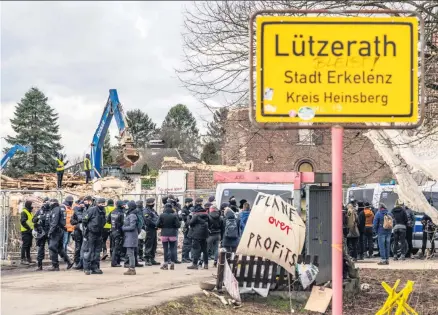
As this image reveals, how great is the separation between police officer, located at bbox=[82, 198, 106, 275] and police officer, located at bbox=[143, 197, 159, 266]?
2.21m

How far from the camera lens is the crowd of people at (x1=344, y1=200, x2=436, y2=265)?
884 inches

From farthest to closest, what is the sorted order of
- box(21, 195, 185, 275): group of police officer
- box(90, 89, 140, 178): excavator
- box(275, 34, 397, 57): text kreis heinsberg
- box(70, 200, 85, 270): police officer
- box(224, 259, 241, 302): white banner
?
1. box(90, 89, 140, 178): excavator
2. box(70, 200, 85, 270): police officer
3. box(21, 195, 185, 275): group of police officer
4. box(224, 259, 241, 302): white banner
5. box(275, 34, 397, 57): text kreis heinsberg

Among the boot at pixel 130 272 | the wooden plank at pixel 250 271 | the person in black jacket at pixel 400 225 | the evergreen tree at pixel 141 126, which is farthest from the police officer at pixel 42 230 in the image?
the evergreen tree at pixel 141 126

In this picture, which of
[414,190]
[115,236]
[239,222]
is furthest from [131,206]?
[414,190]

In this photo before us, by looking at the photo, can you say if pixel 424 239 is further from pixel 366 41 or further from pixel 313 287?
pixel 366 41

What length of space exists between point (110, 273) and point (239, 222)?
3681 mm

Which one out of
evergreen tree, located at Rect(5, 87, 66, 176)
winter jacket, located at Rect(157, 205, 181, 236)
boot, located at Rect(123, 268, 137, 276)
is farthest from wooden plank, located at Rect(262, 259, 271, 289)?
evergreen tree, located at Rect(5, 87, 66, 176)

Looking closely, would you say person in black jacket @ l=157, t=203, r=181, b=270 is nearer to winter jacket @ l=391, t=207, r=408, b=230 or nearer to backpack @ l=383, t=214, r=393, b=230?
backpack @ l=383, t=214, r=393, b=230

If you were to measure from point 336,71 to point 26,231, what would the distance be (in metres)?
16.3

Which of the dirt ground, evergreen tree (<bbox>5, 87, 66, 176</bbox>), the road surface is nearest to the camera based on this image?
the road surface

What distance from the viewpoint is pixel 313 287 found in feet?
45.6

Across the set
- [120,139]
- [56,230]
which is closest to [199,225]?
[56,230]

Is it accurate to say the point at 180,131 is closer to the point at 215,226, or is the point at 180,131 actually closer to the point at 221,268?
the point at 215,226

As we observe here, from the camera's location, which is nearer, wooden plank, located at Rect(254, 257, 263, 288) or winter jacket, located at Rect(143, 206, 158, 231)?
wooden plank, located at Rect(254, 257, 263, 288)
